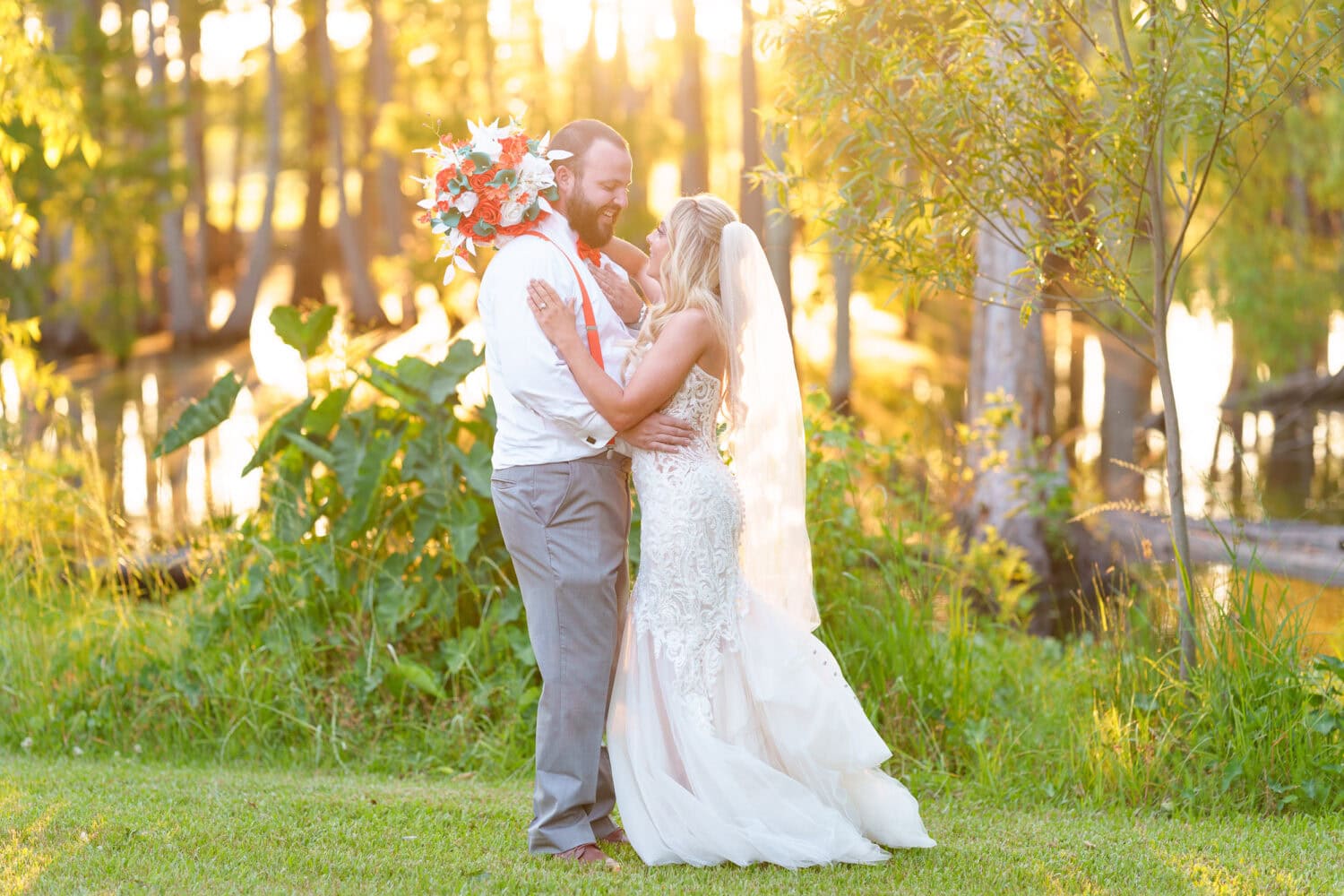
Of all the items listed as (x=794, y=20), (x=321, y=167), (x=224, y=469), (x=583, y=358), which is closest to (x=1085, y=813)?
(x=583, y=358)

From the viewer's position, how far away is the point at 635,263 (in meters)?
4.80

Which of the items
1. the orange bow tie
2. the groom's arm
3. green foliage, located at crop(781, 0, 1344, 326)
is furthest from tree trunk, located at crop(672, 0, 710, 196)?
the groom's arm

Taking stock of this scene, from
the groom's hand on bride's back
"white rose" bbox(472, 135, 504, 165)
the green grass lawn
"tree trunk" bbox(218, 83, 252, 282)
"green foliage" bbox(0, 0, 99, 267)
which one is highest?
"tree trunk" bbox(218, 83, 252, 282)

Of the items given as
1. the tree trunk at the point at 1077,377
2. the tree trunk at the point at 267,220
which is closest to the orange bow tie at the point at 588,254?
the tree trunk at the point at 1077,377

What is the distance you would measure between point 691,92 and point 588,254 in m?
17.0

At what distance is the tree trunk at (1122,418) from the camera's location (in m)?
13.8

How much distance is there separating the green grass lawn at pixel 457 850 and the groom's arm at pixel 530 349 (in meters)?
1.36

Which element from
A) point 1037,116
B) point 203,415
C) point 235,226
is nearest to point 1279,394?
point 1037,116

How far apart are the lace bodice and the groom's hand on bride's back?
3 cm

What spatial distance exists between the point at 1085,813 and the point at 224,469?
10694 millimetres

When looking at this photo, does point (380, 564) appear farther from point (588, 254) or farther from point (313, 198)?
point (313, 198)

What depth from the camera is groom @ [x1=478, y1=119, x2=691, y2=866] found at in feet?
13.5

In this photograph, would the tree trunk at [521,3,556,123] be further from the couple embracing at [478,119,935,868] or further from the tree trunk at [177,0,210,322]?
the couple embracing at [478,119,935,868]

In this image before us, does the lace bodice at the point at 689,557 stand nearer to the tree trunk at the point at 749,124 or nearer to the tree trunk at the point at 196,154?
the tree trunk at the point at 749,124
